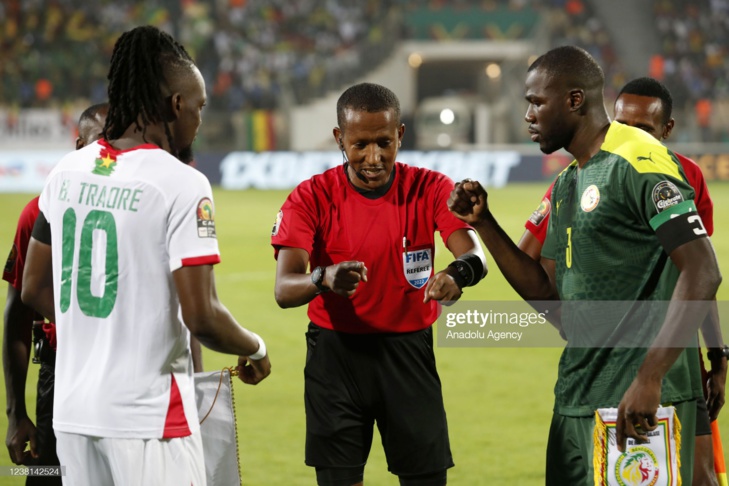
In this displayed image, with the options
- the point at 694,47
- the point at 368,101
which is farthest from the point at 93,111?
the point at 694,47

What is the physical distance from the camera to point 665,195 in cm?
311

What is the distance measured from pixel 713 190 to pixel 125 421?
22238 millimetres

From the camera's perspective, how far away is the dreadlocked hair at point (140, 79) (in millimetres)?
2980

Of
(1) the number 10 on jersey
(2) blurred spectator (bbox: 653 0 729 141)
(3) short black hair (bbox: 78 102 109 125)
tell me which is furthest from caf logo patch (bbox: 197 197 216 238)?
(2) blurred spectator (bbox: 653 0 729 141)

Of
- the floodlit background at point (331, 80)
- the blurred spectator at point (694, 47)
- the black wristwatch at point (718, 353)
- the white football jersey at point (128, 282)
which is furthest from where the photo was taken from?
the blurred spectator at point (694, 47)

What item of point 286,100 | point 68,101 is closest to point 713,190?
point 286,100

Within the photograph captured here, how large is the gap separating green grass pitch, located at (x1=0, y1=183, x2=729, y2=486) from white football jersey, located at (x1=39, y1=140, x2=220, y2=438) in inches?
117

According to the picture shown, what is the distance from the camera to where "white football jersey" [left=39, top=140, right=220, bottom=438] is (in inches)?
111

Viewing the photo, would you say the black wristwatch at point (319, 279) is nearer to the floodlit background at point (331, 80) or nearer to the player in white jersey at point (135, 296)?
the player in white jersey at point (135, 296)

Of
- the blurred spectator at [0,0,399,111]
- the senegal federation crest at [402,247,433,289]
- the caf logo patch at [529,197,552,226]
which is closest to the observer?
the caf logo patch at [529,197,552,226]

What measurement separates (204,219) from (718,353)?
8.71 ft

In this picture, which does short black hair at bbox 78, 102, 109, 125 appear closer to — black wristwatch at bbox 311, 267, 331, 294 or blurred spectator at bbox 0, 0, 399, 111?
black wristwatch at bbox 311, 267, 331, 294

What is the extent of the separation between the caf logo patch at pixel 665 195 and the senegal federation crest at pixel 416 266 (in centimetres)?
117

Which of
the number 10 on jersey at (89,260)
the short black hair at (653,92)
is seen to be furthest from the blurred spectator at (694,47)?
the number 10 on jersey at (89,260)
